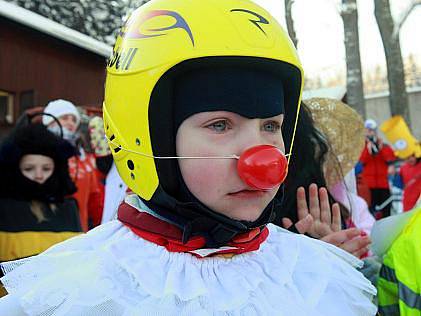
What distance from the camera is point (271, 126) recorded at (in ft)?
5.16

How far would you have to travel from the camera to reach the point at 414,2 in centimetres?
1291

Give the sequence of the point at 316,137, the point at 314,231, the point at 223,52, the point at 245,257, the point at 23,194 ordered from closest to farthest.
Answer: the point at 223,52 < the point at 245,257 < the point at 314,231 < the point at 316,137 < the point at 23,194

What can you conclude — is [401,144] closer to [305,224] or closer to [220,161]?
[305,224]

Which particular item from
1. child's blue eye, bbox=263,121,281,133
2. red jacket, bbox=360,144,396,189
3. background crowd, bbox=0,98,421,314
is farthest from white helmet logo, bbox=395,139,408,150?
child's blue eye, bbox=263,121,281,133

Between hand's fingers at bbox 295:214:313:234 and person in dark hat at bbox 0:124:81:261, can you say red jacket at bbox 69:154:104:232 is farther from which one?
hand's fingers at bbox 295:214:313:234

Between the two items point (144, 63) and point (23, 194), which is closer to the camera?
point (144, 63)

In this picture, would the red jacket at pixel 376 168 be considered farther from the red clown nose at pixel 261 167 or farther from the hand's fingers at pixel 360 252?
the red clown nose at pixel 261 167

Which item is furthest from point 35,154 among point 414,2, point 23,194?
point 414,2

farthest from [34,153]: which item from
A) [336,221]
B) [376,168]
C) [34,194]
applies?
[376,168]

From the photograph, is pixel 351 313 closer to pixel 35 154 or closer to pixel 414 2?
pixel 35 154

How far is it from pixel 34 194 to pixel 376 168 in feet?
19.9

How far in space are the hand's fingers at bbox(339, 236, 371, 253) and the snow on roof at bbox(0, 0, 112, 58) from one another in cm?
804

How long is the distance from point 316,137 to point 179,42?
Answer: 124cm

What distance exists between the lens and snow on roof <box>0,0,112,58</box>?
9.01 m
